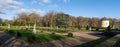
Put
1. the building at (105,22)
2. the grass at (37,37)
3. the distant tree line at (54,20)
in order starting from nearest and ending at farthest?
the grass at (37,37) → the distant tree line at (54,20) → the building at (105,22)

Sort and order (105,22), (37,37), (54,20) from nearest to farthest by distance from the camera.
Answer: (37,37) → (54,20) → (105,22)

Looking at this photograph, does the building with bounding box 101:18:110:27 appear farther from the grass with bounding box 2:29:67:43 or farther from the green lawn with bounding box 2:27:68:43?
the grass with bounding box 2:29:67:43

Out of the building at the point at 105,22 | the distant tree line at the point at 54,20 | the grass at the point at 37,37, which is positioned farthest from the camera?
the building at the point at 105,22

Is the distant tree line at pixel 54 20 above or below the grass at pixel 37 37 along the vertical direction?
above

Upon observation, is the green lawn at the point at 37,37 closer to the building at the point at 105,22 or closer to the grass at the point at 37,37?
the grass at the point at 37,37

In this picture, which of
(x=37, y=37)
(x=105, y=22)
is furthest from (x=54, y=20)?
(x=37, y=37)

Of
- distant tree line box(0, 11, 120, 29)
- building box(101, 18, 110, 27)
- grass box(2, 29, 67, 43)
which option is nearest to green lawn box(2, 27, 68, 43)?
grass box(2, 29, 67, 43)

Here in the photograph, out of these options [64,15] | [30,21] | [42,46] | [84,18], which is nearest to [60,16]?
[64,15]

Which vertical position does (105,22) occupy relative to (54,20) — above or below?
below

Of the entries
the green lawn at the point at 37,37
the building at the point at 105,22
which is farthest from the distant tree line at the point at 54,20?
the green lawn at the point at 37,37

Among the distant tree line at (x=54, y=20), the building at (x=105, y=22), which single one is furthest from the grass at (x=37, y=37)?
the building at (x=105, y=22)

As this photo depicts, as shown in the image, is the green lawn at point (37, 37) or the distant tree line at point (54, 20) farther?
the distant tree line at point (54, 20)

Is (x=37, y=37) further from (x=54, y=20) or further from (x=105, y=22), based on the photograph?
(x=105, y=22)

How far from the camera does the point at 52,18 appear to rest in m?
71.1
